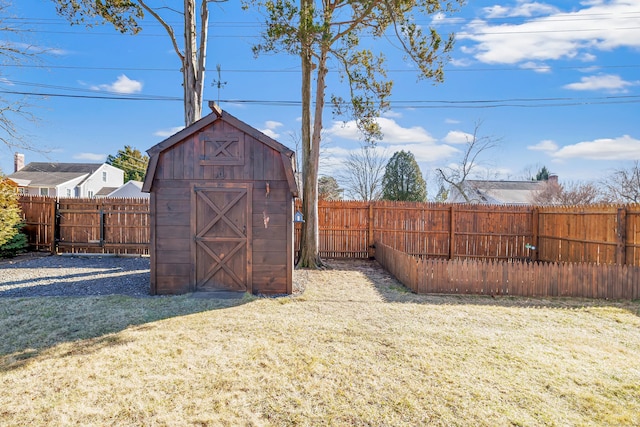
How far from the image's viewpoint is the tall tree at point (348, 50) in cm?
775

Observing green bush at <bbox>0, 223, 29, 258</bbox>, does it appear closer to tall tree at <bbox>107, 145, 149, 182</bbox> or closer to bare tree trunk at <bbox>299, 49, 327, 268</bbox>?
bare tree trunk at <bbox>299, 49, 327, 268</bbox>

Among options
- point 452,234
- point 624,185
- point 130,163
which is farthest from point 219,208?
point 130,163

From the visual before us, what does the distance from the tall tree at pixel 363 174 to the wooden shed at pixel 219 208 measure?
19.8m

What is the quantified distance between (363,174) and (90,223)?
19.4 meters

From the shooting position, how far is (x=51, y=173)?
29031mm

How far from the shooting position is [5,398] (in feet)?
9.05

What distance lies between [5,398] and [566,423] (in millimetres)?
4779

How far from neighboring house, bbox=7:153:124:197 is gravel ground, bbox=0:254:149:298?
20.6 metres

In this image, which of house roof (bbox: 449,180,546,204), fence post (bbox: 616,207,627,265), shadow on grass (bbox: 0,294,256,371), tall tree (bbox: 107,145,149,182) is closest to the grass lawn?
shadow on grass (bbox: 0,294,256,371)

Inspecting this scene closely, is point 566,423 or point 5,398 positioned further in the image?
point 5,398

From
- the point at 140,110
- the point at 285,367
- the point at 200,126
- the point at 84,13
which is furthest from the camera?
the point at 140,110

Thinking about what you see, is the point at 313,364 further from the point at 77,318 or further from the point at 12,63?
the point at 12,63

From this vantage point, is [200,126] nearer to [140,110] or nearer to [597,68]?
[140,110]

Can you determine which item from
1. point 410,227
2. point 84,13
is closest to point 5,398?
point 84,13
